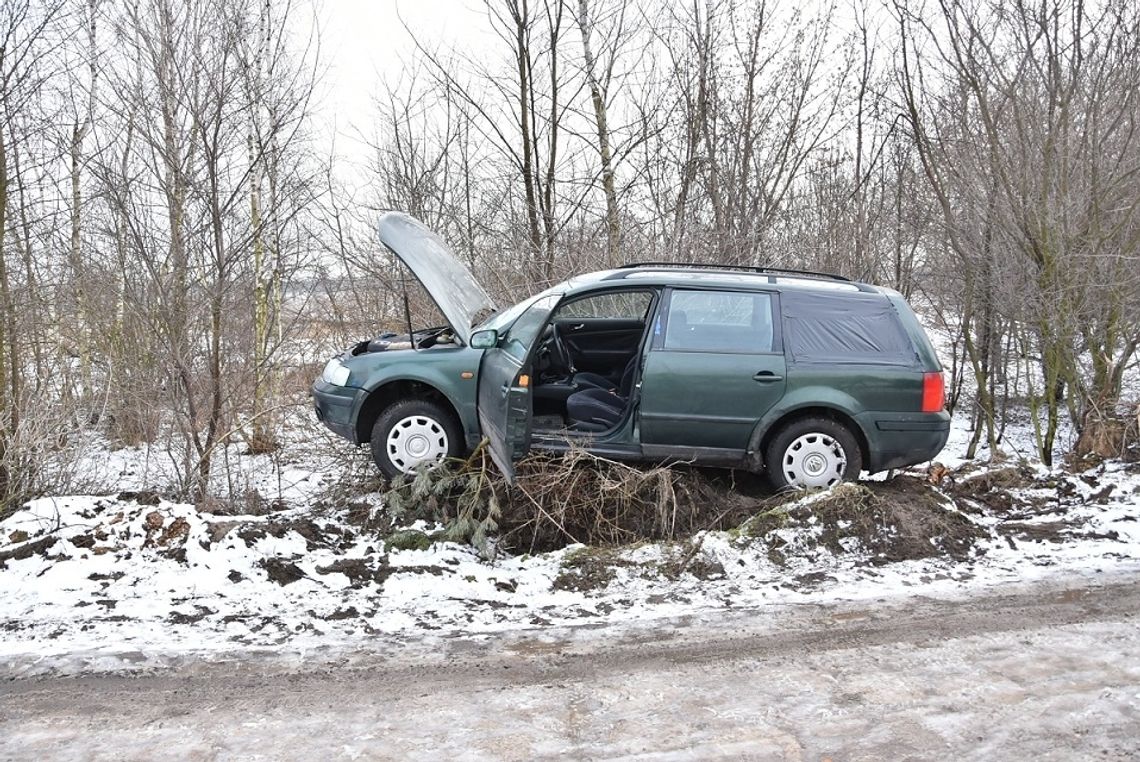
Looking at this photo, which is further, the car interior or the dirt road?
the car interior

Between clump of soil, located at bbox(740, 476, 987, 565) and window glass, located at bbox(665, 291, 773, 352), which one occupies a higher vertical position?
window glass, located at bbox(665, 291, 773, 352)

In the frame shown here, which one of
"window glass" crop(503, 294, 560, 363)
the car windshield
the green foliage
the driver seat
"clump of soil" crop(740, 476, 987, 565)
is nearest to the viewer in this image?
"clump of soil" crop(740, 476, 987, 565)

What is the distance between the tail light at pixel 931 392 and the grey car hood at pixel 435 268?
3.36 metres

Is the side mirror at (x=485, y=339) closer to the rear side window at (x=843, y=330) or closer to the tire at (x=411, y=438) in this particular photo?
the tire at (x=411, y=438)

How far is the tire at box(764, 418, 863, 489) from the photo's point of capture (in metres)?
6.14

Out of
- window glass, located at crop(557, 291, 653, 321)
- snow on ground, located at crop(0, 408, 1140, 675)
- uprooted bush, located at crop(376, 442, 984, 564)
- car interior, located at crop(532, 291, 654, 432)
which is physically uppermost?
window glass, located at crop(557, 291, 653, 321)

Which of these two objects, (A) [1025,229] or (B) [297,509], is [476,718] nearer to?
(B) [297,509]

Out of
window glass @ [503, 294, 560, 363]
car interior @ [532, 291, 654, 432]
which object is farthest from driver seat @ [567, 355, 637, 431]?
window glass @ [503, 294, 560, 363]

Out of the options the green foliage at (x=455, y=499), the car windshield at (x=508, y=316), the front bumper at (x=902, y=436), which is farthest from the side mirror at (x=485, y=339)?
the front bumper at (x=902, y=436)

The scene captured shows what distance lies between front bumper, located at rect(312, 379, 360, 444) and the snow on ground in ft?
2.22

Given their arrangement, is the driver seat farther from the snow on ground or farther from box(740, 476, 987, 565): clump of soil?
box(740, 476, 987, 565): clump of soil

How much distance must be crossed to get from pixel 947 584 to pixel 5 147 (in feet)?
24.2

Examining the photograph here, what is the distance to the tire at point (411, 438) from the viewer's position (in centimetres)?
633

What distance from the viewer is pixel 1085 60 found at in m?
8.47
